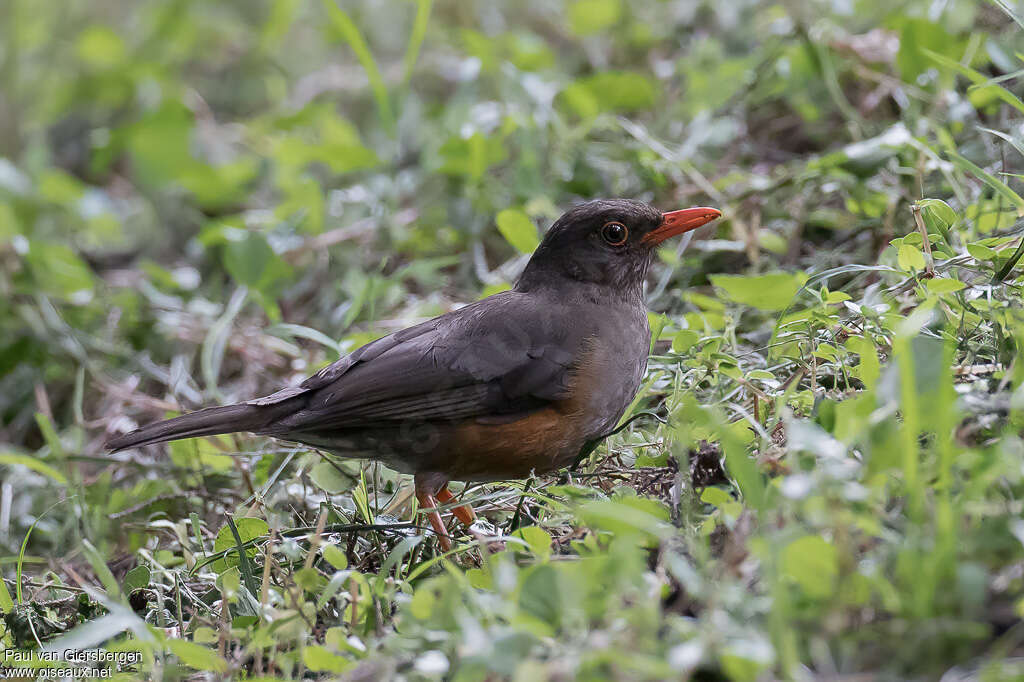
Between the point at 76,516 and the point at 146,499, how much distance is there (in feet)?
0.92

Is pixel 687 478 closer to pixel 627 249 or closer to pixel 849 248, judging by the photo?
pixel 627 249

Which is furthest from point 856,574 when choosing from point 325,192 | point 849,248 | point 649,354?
point 325,192

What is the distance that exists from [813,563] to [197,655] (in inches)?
58.0

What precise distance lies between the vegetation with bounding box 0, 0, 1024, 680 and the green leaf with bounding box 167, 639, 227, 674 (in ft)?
0.04

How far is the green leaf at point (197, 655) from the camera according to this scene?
94.7 inches

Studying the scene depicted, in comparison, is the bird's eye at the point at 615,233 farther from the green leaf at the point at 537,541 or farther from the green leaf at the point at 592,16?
the green leaf at the point at 592,16

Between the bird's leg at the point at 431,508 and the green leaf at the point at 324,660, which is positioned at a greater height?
the green leaf at the point at 324,660

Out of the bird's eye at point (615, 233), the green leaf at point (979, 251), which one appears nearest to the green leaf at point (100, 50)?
the bird's eye at point (615, 233)

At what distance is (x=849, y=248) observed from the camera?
4.38m

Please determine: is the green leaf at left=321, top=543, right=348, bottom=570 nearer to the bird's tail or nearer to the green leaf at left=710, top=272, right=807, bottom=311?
the bird's tail

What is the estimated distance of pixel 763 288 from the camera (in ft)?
10.5

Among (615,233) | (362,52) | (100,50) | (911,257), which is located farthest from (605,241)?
(100,50)

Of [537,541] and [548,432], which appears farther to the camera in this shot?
[548,432]

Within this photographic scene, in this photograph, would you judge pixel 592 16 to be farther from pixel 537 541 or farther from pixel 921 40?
pixel 537 541
